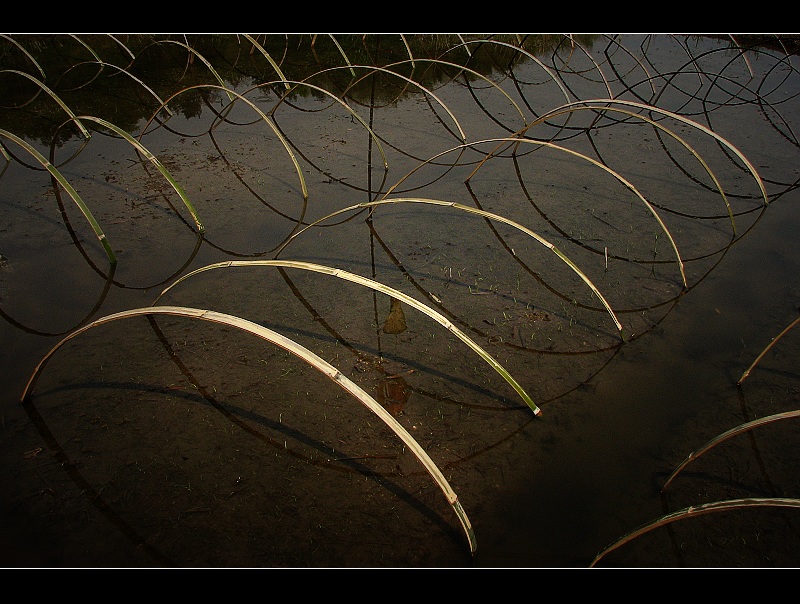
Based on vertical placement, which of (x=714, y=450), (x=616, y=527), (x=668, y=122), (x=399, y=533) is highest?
(x=668, y=122)

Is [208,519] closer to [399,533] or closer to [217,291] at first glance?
[399,533]

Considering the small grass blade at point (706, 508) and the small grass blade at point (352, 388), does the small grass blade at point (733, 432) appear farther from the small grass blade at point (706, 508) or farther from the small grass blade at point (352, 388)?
the small grass blade at point (352, 388)

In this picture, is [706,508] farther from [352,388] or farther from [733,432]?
[352,388]

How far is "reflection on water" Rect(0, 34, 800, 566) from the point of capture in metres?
2.89

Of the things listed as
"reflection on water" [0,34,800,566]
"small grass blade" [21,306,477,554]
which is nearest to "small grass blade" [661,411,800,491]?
"reflection on water" [0,34,800,566]

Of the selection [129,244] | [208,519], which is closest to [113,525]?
[208,519]

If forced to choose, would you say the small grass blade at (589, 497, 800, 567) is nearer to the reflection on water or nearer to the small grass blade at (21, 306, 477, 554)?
the reflection on water

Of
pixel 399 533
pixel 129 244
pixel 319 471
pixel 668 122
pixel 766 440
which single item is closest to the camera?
pixel 399 533

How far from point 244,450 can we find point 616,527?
78.8 inches

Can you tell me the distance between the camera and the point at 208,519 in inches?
112

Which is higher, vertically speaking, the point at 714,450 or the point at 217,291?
the point at 714,450

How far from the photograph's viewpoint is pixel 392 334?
4059 millimetres

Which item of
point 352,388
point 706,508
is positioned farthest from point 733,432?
point 352,388

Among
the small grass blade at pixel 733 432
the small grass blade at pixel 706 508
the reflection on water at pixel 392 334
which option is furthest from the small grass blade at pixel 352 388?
the small grass blade at pixel 733 432
